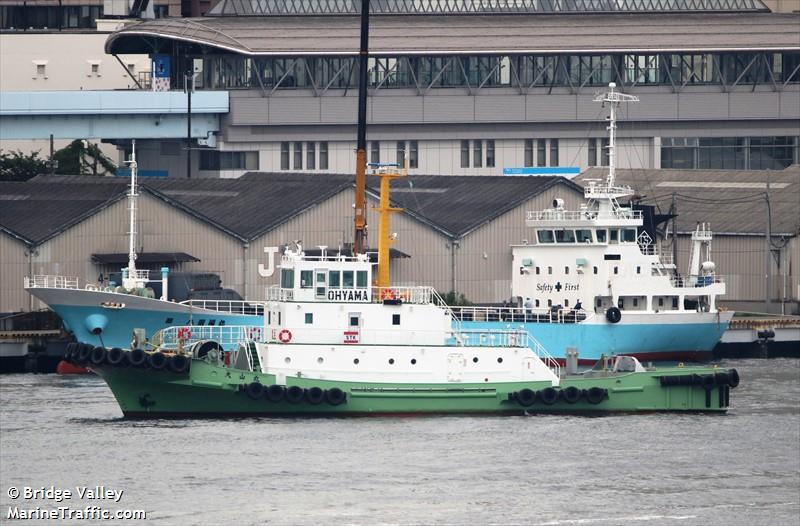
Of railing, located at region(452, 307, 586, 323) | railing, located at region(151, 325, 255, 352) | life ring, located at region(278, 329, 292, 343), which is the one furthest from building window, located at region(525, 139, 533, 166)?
life ring, located at region(278, 329, 292, 343)

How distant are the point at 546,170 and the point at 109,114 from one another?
957 inches

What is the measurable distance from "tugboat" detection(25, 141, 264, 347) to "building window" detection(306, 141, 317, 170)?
36.6 metres

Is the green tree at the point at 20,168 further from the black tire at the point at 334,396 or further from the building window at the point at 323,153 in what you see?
the black tire at the point at 334,396

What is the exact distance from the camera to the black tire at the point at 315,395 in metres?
59.0

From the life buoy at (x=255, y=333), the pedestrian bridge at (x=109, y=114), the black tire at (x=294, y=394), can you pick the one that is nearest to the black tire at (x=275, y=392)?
the black tire at (x=294, y=394)

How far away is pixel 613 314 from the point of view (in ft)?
256

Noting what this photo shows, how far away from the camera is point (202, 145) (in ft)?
376

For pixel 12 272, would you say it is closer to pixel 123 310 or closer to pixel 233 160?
pixel 123 310

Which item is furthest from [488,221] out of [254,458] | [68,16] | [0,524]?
[68,16]

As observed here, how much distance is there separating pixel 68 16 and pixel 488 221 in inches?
2743

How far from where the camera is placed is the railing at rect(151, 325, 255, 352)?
200ft

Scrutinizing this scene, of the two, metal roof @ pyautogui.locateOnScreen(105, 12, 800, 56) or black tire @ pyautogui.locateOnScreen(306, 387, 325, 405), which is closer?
black tire @ pyautogui.locateOnScreen(306, 387, 325, 405)

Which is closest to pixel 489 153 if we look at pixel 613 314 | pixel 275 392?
pixel 613 314

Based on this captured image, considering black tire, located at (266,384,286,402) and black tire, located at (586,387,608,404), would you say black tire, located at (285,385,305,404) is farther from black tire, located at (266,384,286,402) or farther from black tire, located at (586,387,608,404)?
black tire, located at (586,387,608,404)
